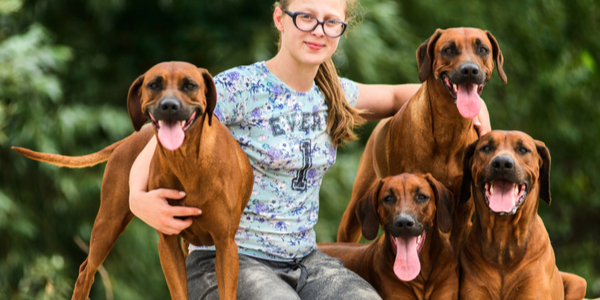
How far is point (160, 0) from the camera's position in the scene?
7.51 m

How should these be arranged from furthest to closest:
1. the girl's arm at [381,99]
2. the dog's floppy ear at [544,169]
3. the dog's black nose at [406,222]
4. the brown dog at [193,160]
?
1. the girl's arm at [381,99]
2. the dog's floppy ear at [544,169]
3. the dog's black nose at [406,222]
4. the brown dog at [193,160]

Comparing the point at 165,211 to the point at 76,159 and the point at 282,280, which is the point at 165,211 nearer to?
the point at 282,280

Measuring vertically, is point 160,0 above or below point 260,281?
above

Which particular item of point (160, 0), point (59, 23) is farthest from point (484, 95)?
point (59, 23)

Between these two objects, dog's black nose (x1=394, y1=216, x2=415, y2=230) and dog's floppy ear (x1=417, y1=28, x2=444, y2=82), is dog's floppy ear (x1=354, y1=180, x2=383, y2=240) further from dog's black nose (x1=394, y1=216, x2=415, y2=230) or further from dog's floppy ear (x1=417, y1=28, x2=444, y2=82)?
dog's floppy ear (x1=417, y1=28, x2=444, y2=82)

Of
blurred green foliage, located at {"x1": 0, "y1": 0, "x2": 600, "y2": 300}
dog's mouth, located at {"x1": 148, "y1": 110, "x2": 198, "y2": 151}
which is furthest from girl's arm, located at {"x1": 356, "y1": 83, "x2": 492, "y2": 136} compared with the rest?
dog's mouth, located at {"x1": 148, "y1": 110, "x2": 198, "y2": 151}

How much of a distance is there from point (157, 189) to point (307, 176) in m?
1.03

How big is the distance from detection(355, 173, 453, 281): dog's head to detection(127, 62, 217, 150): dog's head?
1.24m

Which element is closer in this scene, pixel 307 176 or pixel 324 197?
pixel 307 176

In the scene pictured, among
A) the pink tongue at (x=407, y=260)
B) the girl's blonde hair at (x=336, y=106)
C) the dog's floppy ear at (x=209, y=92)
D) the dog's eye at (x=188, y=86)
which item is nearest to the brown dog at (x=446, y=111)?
the girl's blonde hair at (x=336, y=106)

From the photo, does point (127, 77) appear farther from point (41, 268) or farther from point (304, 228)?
point (304, 228)

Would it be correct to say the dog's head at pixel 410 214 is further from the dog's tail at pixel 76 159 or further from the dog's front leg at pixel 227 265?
the dog's tail at pixel 76 159

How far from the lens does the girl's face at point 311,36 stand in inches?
137

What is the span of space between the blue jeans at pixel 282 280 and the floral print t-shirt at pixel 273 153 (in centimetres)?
9
